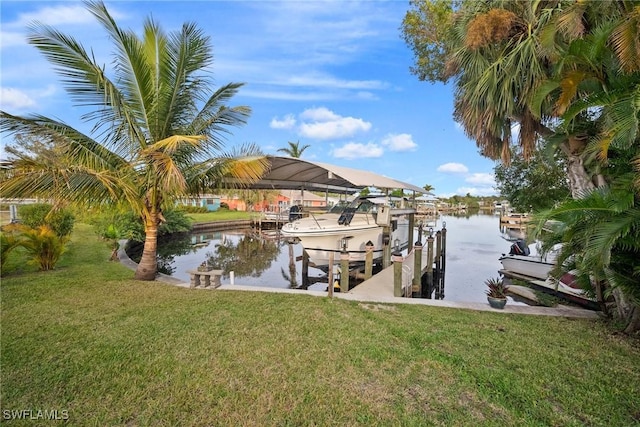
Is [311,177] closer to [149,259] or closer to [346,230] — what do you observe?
[346,230]

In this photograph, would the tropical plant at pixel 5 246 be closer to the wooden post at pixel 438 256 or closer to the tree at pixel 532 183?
the wooden post at pixel 438 256

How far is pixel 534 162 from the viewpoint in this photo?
11109 millimetres

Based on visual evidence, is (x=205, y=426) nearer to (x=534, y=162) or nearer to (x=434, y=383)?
(x=434, y=383)

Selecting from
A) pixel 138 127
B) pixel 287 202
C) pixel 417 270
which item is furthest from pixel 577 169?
pixel 287 202

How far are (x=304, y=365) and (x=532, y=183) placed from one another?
450 inches

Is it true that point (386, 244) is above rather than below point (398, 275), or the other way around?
above

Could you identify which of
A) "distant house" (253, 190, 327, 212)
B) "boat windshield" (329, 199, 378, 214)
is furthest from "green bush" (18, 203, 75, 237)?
"distant house" (253, 190, 327, 212)

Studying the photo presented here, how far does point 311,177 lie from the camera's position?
1196cm

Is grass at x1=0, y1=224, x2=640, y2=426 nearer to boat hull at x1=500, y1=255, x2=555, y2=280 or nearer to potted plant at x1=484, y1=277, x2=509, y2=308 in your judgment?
potted plant at x1=484, y1=277, x2=509, y2=308

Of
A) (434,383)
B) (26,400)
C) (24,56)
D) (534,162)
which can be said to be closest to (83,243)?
(24,56)

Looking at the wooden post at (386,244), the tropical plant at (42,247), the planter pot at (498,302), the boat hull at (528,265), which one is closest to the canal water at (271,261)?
the boat hull at (528,265)

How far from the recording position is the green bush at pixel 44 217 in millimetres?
10625

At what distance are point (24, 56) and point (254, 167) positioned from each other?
15.5ft
